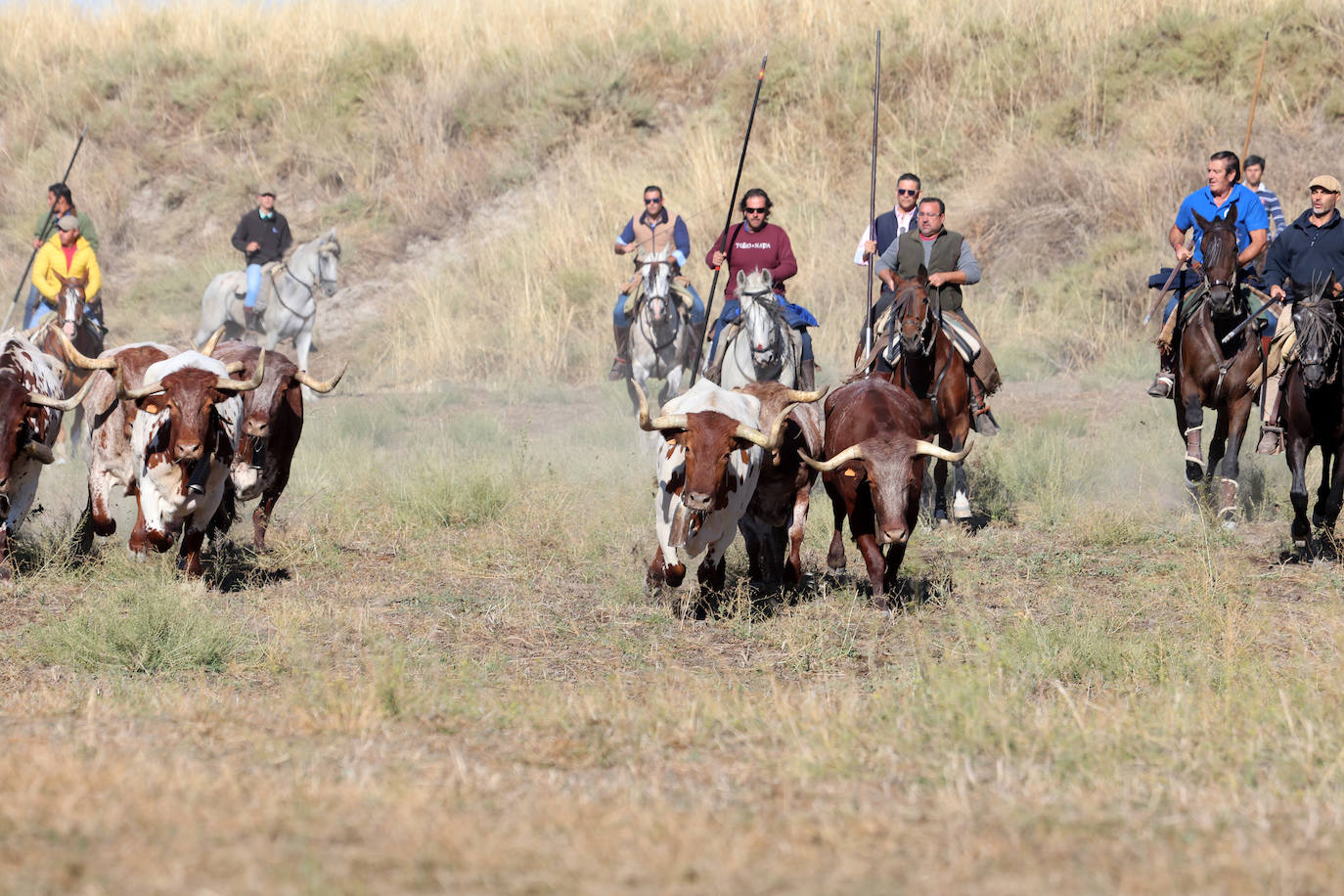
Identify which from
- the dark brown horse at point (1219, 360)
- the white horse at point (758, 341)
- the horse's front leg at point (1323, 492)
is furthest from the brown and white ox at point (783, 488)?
the dark brown horse at point (1219, 360)

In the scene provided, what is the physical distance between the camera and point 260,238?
71.7 ft

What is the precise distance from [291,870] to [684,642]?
4.36 metres

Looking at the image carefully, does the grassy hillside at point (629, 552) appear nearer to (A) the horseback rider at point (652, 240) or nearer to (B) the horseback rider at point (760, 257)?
(A) the horseback rider at point (652, 240)

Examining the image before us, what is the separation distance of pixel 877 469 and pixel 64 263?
→ 1143 centimetres

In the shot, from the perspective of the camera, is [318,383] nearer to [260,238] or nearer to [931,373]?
[931,373]

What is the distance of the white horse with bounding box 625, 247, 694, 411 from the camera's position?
627 inches

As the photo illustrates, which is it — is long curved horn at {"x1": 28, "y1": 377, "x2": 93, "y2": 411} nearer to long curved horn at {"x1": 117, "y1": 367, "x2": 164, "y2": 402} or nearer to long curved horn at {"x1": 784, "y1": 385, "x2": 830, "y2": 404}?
long curved horn at {"x1": 117, "y1": 367, "x2": 164, "y2": 402}

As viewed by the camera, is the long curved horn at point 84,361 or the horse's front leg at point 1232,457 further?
the horse's front leg at point 1232,457

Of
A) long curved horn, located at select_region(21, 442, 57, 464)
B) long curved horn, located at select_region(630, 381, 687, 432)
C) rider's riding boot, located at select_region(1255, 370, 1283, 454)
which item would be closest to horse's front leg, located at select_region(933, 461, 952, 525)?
rider's riding boot, located at select_region(1255, 370, 1283, 454)

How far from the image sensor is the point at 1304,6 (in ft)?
75.3

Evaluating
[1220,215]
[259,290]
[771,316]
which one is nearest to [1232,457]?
[1220,215]

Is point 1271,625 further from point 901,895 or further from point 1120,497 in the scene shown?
point 901,895

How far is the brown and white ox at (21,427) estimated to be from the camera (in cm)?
950

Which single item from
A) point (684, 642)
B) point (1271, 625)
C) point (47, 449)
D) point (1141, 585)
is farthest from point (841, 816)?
point (47, 449)
